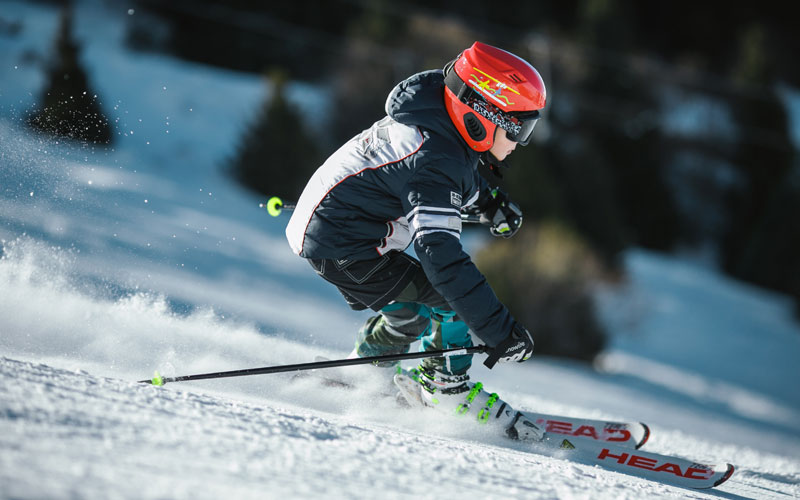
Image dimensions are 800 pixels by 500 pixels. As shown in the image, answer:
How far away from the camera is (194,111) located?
2058cm

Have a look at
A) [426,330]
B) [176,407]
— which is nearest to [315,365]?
[426,330]

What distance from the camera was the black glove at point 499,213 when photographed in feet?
14.2

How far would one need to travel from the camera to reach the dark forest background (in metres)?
16.3

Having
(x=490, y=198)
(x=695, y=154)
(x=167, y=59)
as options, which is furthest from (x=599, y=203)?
(x=490, y=198)

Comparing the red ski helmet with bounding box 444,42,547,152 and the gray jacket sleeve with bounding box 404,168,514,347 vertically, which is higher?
the red ski helmet with bounding box 444,42,547,152

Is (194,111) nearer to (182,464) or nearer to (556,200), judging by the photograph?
(556,200)

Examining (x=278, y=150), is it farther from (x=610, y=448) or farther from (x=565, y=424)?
(x=610, y=448)

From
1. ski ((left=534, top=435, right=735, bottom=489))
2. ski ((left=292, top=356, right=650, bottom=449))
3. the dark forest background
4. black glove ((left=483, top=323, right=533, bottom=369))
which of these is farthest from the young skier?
the dark forest background

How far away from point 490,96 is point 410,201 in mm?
709

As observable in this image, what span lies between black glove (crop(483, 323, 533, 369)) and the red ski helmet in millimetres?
938

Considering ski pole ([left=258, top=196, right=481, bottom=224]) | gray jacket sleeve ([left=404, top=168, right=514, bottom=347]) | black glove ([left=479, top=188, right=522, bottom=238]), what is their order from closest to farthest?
gray jacket sleeve ([left=404, top=168, right=514, bottom=347]) → ski pole ([left=258, top=196, right=481, bottom=224]) → black glove ([left=479, top=188, right=522, bottom=238])

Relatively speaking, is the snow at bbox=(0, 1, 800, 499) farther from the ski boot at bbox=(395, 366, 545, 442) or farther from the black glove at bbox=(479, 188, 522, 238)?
the black glove at bbox=(479, 188, 522, 238)

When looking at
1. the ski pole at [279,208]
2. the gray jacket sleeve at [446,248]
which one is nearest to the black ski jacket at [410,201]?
the gray jacket sleeve at [446,248]

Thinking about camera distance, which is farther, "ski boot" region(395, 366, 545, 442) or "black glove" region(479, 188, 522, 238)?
"black glove" region(479, 188, 522, 238)
